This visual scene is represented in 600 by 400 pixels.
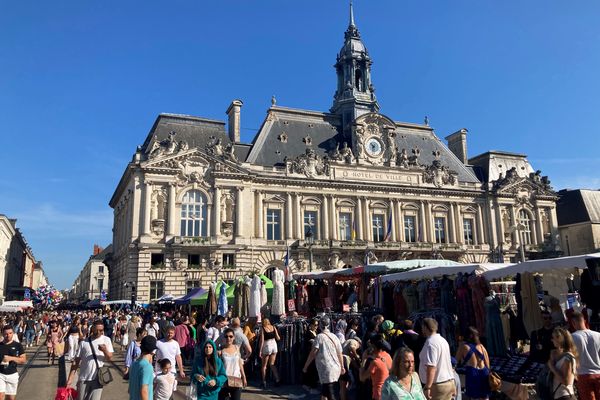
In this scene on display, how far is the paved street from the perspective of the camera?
41.4 feet

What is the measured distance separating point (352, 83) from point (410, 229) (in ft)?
55.5

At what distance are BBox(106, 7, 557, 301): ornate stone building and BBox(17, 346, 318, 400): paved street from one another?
21.5 meters

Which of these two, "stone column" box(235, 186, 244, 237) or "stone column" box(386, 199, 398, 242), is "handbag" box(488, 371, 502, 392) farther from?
"stone column" box(386, 199, 398, 242)

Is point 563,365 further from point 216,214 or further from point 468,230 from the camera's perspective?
point 468,230

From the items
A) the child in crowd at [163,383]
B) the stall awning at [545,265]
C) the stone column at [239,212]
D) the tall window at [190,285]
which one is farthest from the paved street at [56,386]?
the stone column at [239,212]

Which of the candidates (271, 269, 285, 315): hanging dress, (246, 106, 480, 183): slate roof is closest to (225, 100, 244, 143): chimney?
(246, 106, 480, 183): slate roof

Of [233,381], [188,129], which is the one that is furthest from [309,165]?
[233,381]

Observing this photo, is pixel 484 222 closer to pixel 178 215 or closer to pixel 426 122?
pixel 426 122

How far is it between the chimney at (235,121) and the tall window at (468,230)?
25.7 meters

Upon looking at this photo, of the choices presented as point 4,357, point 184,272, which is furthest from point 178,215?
point 4,357

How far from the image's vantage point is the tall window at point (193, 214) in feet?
141

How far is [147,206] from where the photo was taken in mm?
41594

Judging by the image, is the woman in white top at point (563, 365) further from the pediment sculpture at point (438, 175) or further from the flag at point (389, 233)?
the pediment sculpture at point (438, 175)

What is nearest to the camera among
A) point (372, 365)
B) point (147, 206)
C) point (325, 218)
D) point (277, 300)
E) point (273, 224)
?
point (372, 365)
